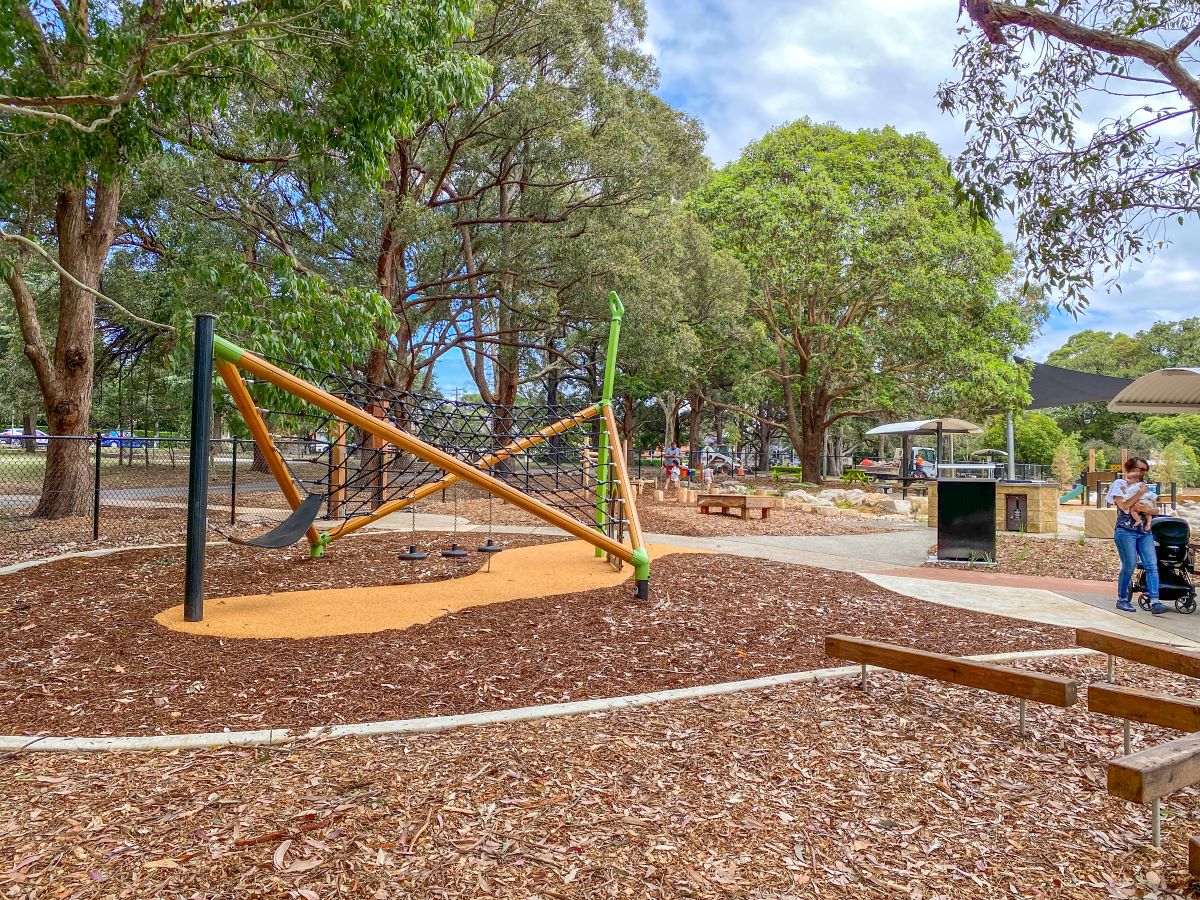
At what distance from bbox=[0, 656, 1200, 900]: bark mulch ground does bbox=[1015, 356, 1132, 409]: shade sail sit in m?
16.3

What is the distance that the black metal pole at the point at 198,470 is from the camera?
5129 mm

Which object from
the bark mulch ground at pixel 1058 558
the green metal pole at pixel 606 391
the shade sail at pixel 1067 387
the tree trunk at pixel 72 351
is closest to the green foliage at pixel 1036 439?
the shade sail at pixel 1067 387

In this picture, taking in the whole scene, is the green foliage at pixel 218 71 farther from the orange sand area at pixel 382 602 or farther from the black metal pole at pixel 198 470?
the orange sand area at pixel 382 602

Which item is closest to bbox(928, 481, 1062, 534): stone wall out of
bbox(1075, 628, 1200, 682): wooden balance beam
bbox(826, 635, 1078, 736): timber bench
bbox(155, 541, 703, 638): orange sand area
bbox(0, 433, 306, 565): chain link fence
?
bbox(155, 541, 703, 638): orange sand area

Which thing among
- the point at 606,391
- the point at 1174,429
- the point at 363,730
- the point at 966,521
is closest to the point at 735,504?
the point at 966,521

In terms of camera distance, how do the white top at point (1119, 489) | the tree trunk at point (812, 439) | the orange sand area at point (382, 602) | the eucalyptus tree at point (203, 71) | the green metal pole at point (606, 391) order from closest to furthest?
the orange sand area at point (382, 602) < the eucalyptus tree at point (203, 71) < the white top at point (1119, 489) < the green metal pole at point (606, 391) < the tree trunk at point (812, 439)

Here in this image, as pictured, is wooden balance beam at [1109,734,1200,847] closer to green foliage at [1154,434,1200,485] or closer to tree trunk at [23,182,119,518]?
tree trunk at [23,182,119,518]

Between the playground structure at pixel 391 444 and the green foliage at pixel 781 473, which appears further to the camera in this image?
the green foliage at pixel 781 473

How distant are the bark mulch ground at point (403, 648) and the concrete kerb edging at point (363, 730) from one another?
0.14m

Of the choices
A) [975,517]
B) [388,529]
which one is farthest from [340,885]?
[388,529]

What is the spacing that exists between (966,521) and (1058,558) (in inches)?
59.0

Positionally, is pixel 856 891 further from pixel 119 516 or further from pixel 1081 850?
pixel 119 516

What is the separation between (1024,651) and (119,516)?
1220 cm

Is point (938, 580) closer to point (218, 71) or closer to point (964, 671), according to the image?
point (964, 671)
